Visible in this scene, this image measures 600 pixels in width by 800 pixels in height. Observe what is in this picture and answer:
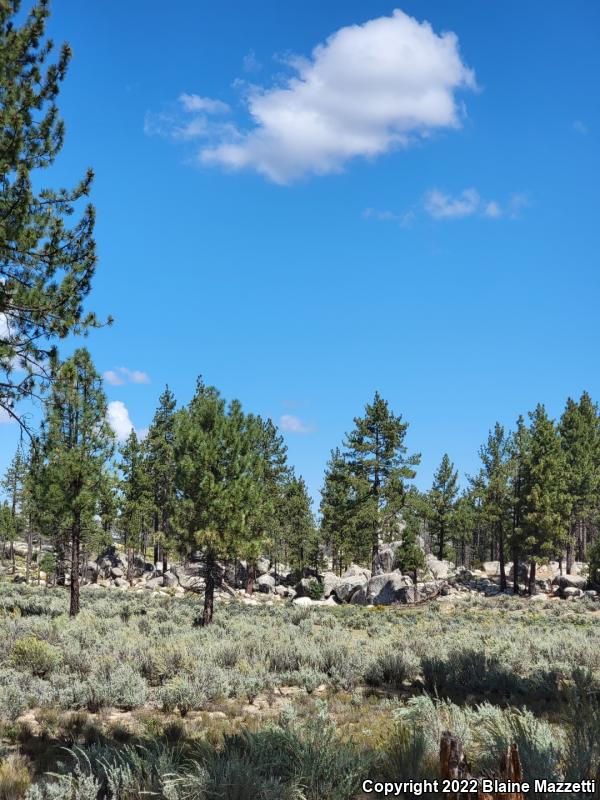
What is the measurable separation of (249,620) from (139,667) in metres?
11.4

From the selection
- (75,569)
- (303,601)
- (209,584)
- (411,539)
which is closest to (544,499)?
(411,539)

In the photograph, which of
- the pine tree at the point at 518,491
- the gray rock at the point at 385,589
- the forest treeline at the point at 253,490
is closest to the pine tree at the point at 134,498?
the forest treeline at the point at 253,490

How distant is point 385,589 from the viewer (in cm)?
4112

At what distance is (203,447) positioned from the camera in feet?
62.6

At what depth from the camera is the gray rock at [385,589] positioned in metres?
40.5

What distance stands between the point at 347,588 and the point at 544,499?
53.6 ft

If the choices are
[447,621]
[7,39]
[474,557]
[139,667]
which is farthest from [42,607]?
[474,557]

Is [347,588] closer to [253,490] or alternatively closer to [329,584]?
[329,584]

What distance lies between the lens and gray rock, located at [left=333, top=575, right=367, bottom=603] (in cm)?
4391

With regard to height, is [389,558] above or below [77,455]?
below

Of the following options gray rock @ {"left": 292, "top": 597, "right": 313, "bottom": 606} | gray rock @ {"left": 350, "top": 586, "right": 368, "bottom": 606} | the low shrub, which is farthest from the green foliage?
gray rock @ {"left": 350, "top": 586, "right": 368, "bottom": 606}

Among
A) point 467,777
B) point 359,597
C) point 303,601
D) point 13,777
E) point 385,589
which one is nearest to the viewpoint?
point 467,777

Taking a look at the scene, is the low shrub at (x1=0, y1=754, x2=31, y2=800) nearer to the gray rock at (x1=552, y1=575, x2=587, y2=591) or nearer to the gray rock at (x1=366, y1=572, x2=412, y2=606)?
the gray rock at (x1=366, y1=572, x2=412, y2=606)

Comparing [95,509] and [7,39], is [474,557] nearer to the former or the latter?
[95,509]
